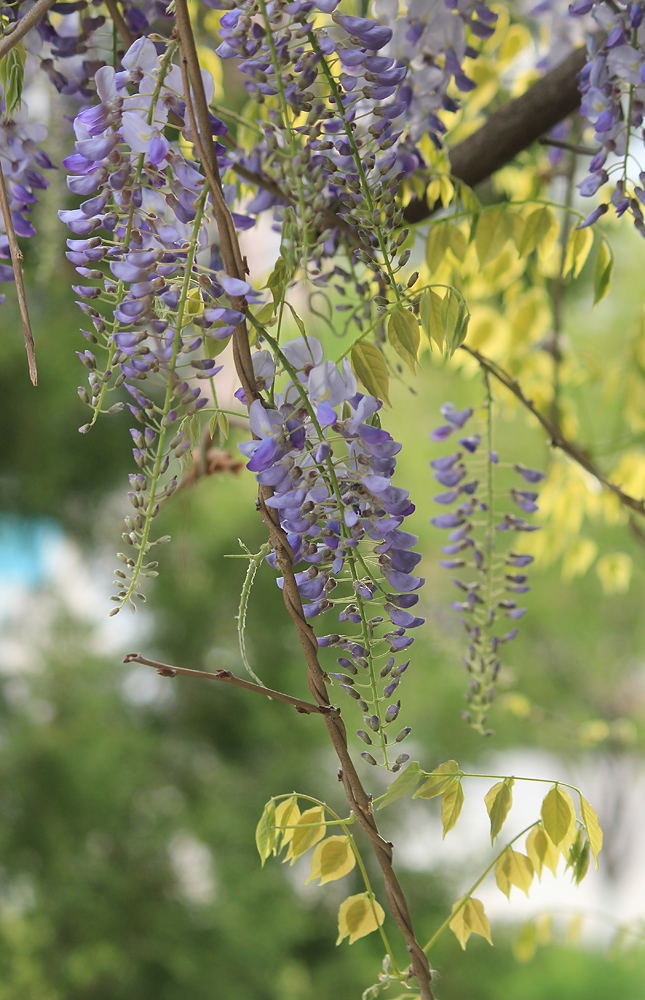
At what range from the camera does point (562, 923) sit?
90.6 inches

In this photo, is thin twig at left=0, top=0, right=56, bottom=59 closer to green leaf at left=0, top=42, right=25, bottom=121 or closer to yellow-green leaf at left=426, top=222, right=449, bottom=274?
green leaf at left=0, top=42, right=25, bottom=121

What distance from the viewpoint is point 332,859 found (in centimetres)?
25

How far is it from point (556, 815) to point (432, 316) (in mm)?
159

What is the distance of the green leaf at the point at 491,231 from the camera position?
0.35 meters

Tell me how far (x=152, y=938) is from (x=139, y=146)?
1.28 meters

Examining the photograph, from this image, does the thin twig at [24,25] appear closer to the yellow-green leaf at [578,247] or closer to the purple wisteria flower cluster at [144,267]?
the purple wisteria flower cluster at [144,267]

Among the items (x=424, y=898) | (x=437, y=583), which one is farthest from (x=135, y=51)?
(x=437, y=583)

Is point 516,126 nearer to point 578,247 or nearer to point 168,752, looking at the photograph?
point 578,247

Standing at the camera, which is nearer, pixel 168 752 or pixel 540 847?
pixel 540 847

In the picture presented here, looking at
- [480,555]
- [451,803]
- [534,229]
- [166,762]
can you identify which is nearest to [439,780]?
[451,803]

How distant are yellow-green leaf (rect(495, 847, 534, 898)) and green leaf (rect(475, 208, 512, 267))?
238 mm

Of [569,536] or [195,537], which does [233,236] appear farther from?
[195,537]

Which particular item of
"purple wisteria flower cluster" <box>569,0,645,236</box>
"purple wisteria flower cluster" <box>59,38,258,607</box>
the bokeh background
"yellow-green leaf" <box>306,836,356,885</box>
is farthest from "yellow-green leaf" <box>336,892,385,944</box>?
the bokeh background

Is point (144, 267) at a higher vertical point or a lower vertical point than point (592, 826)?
higher
